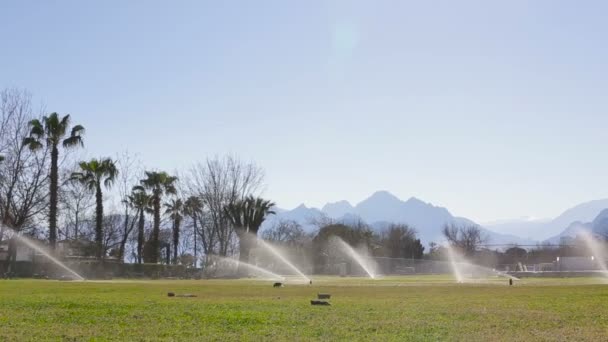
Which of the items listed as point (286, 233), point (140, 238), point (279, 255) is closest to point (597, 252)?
point (279, 255)

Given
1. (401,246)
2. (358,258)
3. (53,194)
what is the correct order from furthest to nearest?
1. (401,246)
2. (358,258)
3. (53,194)

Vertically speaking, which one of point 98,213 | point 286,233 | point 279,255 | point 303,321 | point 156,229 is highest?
point 98,213

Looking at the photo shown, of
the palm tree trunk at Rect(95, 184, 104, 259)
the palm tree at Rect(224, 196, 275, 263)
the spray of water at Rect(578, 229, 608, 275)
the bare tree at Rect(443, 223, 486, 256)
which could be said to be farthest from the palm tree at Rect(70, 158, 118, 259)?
the bare tree at Rect(443, 223, 486, 256)

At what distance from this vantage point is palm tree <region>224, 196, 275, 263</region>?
72.8m

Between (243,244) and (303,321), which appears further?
(243,244)

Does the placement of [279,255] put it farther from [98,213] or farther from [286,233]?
[286,233]

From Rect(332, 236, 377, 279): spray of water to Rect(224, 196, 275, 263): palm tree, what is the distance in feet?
38.5

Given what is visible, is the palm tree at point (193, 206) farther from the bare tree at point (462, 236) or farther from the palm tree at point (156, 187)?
the bare tree at point (462, 236)

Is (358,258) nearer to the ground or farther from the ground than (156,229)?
nearer to the ground

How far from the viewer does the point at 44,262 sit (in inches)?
2261

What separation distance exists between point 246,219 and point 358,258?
1397 centimetres

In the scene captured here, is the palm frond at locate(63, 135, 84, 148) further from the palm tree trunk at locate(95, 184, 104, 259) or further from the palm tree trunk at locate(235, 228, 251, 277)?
the palm tree trunk at locate(235, 228, 251, 277)

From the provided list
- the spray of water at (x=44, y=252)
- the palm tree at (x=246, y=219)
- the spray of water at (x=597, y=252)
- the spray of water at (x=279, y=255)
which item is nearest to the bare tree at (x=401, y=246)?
the spray of water at (x=279, y=255)

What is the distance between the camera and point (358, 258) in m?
78.1
